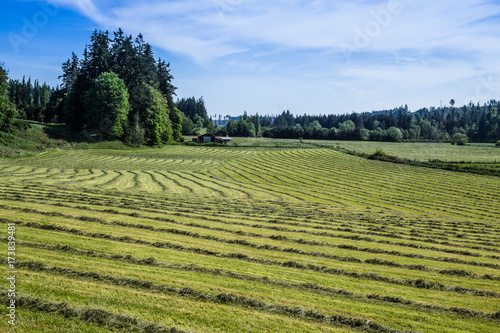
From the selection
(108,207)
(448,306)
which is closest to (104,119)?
(108,207)

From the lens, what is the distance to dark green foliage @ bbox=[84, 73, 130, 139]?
93.2m

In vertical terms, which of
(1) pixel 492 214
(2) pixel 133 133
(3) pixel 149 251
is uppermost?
(2) pixel 133 133

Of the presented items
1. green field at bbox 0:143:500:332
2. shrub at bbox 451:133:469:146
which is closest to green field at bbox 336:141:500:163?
shrub at bbox 451:133:469:146

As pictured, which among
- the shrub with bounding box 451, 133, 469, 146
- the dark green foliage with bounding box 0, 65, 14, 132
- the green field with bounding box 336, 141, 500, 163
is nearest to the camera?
the dark green foliage with bounding box 0, 65, 14, 132

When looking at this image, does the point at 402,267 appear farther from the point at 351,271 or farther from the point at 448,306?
the point at 448,306

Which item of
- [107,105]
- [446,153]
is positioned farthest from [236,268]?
[446,153]

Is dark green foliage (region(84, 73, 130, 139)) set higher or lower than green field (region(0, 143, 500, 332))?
higher

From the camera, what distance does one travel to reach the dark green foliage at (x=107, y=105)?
93.2 metres

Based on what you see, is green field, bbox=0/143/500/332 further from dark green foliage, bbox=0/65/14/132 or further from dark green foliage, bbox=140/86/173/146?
dark green foliage, bbox=140/86/173/146

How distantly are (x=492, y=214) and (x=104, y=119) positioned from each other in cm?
8834

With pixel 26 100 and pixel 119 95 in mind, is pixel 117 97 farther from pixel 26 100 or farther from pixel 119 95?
pixel 26 100

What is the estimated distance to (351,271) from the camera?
52.5 feet

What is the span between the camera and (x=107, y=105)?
93312 millimetres

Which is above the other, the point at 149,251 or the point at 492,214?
the point at 149,251
